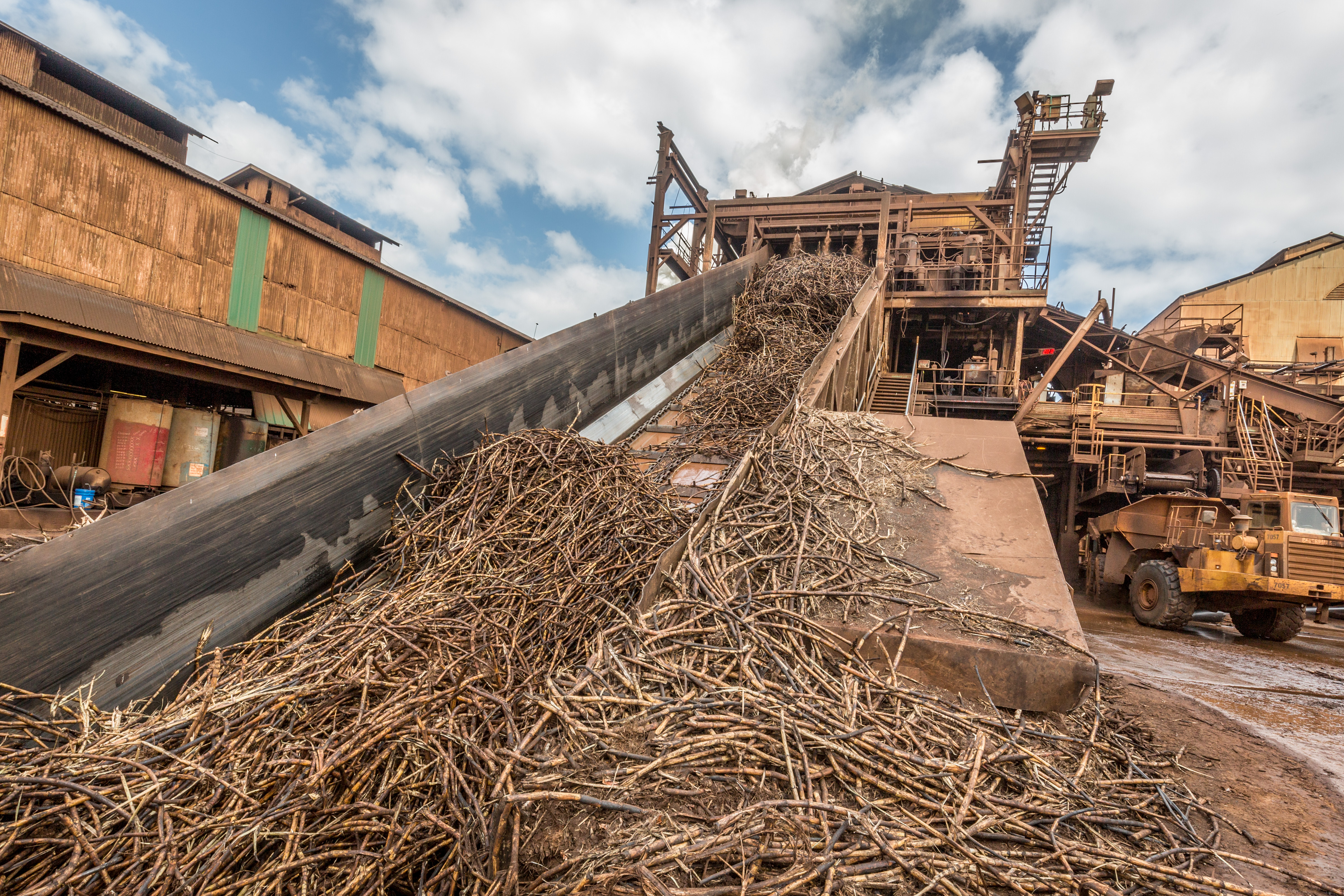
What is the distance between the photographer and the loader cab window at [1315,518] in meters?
8.28

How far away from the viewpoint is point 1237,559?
307 inches

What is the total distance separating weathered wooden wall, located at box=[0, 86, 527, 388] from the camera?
8.14m

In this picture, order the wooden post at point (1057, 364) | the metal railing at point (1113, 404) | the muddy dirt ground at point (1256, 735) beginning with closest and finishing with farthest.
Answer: the muddy dirt ground at point (1256, 735), the wooden post at point (1057, 364), the metal railing at point (1113, 404)

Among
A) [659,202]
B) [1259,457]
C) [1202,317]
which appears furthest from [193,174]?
[1202,317]

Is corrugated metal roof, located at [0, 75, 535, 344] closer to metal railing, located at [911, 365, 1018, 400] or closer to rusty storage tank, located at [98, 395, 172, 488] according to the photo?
rusty storage tank, located at [98, 395, 172, 488]

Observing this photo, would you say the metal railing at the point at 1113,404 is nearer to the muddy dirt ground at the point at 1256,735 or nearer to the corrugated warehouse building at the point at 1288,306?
the muddy dirt ground at the point at 1256,735

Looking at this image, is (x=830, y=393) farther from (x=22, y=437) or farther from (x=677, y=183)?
(x=22, y=437)

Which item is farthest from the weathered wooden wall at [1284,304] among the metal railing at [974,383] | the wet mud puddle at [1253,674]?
the wet mud puddle at [1253,674]

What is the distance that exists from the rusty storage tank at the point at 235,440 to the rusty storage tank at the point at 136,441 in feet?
3.01

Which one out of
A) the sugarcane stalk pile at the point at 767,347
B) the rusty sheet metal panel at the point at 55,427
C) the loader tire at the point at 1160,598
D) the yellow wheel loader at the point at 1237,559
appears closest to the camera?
the sugarcane stalk pile at the point at 767,347

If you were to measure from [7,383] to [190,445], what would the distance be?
11.4ft

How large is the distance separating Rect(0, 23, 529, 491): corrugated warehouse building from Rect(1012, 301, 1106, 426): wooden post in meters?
14.3

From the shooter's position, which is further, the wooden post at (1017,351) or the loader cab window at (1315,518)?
the wooden post at (1017,351)

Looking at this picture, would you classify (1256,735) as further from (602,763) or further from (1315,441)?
(1315,441)
